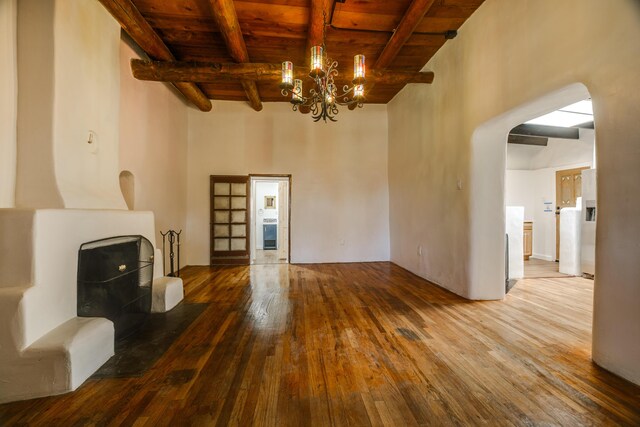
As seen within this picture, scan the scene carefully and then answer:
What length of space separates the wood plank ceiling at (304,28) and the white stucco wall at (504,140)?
44 cm

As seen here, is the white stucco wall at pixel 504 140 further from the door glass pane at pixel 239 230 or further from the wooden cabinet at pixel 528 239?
the wooden cabinet at pixel 528 239

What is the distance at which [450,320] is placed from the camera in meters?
2.66

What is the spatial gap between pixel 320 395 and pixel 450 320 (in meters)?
1.73

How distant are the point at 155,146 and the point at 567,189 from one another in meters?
8.43

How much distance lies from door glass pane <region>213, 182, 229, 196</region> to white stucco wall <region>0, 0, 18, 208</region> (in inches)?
138

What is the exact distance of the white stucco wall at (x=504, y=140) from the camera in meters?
1.65

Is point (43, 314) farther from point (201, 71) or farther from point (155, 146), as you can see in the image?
point (201, 71)

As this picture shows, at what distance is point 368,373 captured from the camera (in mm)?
1790

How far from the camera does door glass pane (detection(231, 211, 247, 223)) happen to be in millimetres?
5613

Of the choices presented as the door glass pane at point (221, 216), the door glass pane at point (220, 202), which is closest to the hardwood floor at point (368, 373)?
the door glass pane at point (221, 216)

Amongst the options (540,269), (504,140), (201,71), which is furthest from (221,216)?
(540,269)

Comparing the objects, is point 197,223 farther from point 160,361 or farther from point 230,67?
point 160,361

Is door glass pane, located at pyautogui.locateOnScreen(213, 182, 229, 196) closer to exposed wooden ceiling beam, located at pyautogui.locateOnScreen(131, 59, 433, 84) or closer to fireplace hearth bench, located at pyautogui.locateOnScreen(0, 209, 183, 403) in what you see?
exposed wooden ceiling beam, located at pyautogui.locateOnScreen(131, 59, 433, 84)

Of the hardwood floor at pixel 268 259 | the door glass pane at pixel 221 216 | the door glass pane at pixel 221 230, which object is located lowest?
the hardwood floor at pixel 268 259
